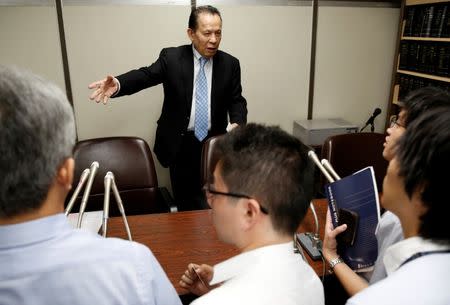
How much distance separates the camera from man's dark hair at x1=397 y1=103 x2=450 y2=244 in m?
0.79

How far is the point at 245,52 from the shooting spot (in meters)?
3.43

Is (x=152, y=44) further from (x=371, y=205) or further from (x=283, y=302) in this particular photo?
(x=283, y=302)

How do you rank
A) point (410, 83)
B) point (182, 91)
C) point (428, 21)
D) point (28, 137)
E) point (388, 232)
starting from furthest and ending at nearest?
1. point (410, 83)
2. point (428, 21)
3. point (182, 91)
4. point (388, 232)
5. point (28, 137)

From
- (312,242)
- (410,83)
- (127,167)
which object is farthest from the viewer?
(410,83)

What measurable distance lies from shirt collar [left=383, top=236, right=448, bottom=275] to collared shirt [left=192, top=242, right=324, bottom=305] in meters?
0.23

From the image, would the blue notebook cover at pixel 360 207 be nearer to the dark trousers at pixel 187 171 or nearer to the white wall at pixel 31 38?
the dark trousers at pixel 187 171

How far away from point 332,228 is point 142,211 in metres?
1.22

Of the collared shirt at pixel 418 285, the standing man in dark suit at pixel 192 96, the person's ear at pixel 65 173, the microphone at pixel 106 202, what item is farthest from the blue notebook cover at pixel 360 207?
the standing man in dark suit at pixel 192 96

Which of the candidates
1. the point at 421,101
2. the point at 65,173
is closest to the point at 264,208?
the point at 65,173

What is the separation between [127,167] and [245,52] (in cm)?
178

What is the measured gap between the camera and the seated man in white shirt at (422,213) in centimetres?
75

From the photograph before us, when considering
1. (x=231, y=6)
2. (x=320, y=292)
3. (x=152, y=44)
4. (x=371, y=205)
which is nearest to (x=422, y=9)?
(x=231, y=6)

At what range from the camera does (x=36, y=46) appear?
305cm

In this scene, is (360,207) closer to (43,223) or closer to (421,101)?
(421,101)
